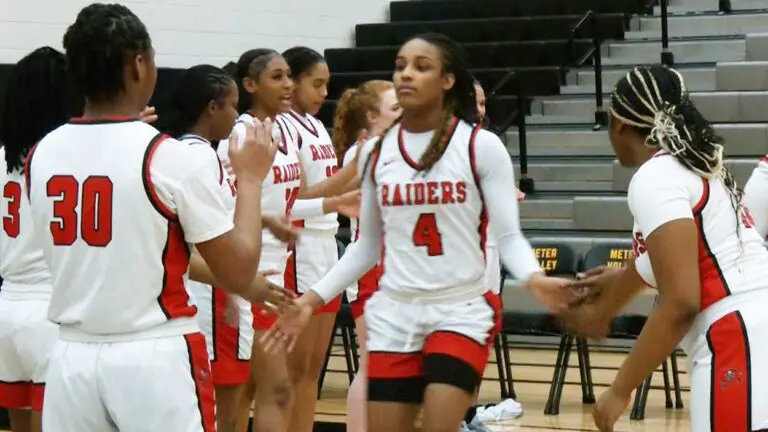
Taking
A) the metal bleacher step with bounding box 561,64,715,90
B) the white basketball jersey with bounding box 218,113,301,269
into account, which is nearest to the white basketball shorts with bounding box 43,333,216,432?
the white basketball jersey with bounding box 218,113,301,269

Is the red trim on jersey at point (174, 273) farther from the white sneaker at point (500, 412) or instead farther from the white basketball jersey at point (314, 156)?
the white sneaker at point (500, 412)

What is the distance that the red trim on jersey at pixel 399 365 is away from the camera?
166 inches

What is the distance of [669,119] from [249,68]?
9.35 feet

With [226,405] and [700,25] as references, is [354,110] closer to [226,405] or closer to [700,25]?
[226,405]

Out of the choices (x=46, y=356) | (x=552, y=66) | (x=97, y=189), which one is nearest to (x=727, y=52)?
(x=552, y=66)

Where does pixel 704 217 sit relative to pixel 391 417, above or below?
above

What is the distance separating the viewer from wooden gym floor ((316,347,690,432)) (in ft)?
23.2

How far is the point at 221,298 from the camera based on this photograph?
214 inches

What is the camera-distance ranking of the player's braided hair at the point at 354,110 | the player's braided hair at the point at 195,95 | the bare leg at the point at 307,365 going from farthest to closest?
the player's braided hair at the point at 354,110
the bare leg at the point at 307,365
the player's braided hair at the point at 195,95

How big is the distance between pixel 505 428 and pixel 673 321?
3.84 meters

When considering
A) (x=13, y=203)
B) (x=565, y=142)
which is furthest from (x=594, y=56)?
(x=13, y=203)

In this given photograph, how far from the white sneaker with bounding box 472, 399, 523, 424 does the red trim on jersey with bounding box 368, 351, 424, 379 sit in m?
3.09

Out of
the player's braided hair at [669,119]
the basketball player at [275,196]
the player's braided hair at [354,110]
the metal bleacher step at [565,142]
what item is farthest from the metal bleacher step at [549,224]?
the player's braided hair at [669,119]

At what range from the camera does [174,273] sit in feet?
10.7
